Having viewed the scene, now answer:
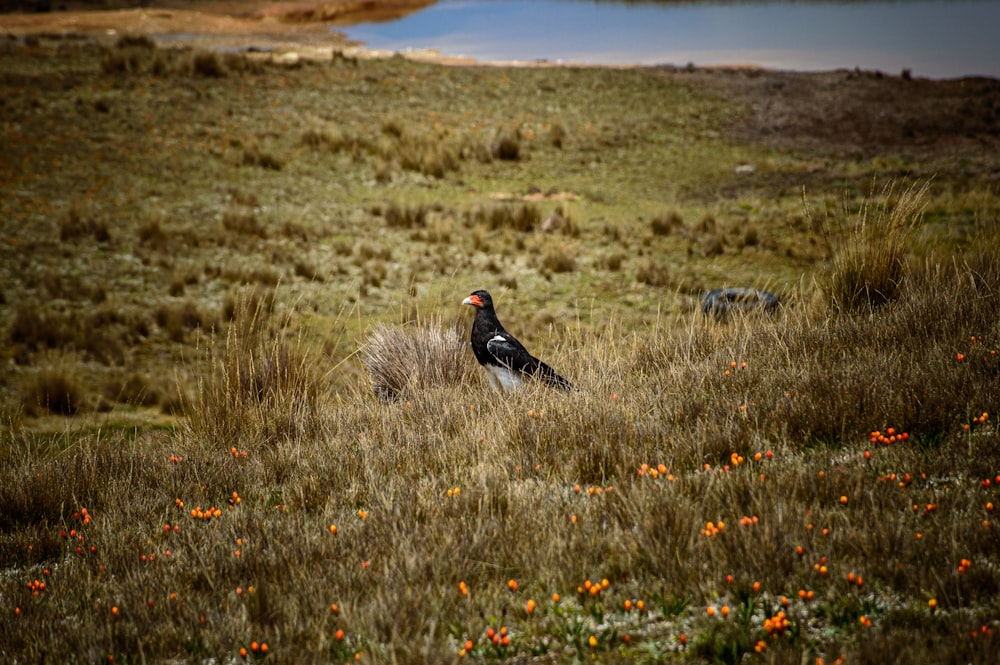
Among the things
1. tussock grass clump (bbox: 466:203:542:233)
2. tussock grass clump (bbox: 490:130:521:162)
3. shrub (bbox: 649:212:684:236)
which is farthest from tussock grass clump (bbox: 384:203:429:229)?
tussock grass clump (bbox: 490:130:521:162)

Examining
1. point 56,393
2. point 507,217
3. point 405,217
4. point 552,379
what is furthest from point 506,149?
point 552,379

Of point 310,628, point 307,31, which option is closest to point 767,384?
point 310,628

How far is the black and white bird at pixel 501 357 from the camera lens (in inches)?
245

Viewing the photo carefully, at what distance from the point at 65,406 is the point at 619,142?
19332 millimetres

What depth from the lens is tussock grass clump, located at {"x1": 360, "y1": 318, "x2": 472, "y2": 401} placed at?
711cm

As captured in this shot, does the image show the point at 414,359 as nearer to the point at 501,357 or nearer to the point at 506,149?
the point at 501,357

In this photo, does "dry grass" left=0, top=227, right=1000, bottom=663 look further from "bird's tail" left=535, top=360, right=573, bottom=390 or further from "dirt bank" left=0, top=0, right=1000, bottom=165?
"dirt bank" left=0, top=0, right=1000, bottom=165

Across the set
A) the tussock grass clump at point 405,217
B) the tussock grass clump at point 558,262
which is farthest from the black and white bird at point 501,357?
the tussock grass clump at point 405,217

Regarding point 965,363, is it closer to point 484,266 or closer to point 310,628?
point 310,628

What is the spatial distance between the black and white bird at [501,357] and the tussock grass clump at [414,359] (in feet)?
1.39

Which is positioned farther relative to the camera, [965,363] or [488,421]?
[488,421]

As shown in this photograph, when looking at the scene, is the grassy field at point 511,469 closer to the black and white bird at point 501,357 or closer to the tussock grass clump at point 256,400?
the tussock grass clump at point 256,400

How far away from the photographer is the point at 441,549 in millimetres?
3467

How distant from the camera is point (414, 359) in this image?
7.17m
